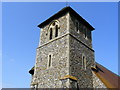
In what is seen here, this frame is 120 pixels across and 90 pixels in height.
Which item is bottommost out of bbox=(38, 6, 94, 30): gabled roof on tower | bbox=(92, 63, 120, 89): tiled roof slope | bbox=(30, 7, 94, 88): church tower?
bbox=(92, 63, 120, 89): tiled roof slope

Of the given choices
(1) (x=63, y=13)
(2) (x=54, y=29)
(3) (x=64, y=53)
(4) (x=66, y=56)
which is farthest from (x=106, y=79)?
(1) (x=63, y=13)

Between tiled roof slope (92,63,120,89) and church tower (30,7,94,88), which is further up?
church tower (30,7,94,88)

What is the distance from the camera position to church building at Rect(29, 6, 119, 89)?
1201cm

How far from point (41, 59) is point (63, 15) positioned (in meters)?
4.97

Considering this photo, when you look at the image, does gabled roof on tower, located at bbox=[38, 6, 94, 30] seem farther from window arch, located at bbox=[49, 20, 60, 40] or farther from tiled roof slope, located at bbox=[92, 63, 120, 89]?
tiled roof slope, located at bbox=[92, 63, 120, 89]

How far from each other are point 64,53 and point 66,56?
0.45m

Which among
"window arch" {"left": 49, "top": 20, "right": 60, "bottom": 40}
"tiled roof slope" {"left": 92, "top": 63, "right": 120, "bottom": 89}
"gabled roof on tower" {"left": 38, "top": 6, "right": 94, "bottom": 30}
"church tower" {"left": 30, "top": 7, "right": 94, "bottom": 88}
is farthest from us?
"window arch" {"left": 49, "top": 20, "right": 60, "bottom": 40}

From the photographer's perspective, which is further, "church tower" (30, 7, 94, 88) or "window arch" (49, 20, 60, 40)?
"window arch" (49, 20, 60, 40)

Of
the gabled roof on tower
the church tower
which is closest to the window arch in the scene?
the church tower

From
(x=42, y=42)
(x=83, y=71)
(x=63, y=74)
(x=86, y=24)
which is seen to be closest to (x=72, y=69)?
(x=63, y=74)

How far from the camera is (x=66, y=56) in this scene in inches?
482

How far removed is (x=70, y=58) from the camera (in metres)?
12.2

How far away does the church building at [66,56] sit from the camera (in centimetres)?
1201

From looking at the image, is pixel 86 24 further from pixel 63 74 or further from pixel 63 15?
pixel 63 74
